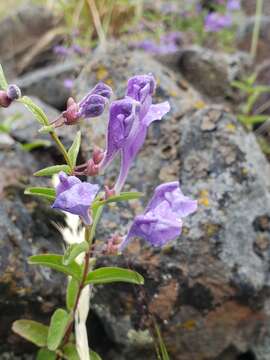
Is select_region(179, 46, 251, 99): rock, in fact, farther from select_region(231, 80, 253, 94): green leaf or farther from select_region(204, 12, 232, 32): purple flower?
select_region(204, 12, 232, 32): purple flower

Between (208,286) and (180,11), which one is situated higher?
(208,286)

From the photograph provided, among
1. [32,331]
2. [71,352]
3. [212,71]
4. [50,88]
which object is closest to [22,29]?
[50,88]

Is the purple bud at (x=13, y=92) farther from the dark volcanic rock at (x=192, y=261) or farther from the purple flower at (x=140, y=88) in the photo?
the dark volcanic rock at (x=192, y=261)

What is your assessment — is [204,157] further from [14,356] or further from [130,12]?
[130,12]

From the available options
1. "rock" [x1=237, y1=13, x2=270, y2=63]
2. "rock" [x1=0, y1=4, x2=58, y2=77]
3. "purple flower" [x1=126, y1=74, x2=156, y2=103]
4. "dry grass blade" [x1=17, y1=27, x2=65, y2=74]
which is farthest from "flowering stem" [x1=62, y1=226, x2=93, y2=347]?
"rock" [x1=0, y1=4, x2=58, y2=77]

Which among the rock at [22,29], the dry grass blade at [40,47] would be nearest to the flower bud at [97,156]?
the dry grass blade at [40,47]

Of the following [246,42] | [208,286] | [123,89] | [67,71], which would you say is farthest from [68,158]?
[246,42]
